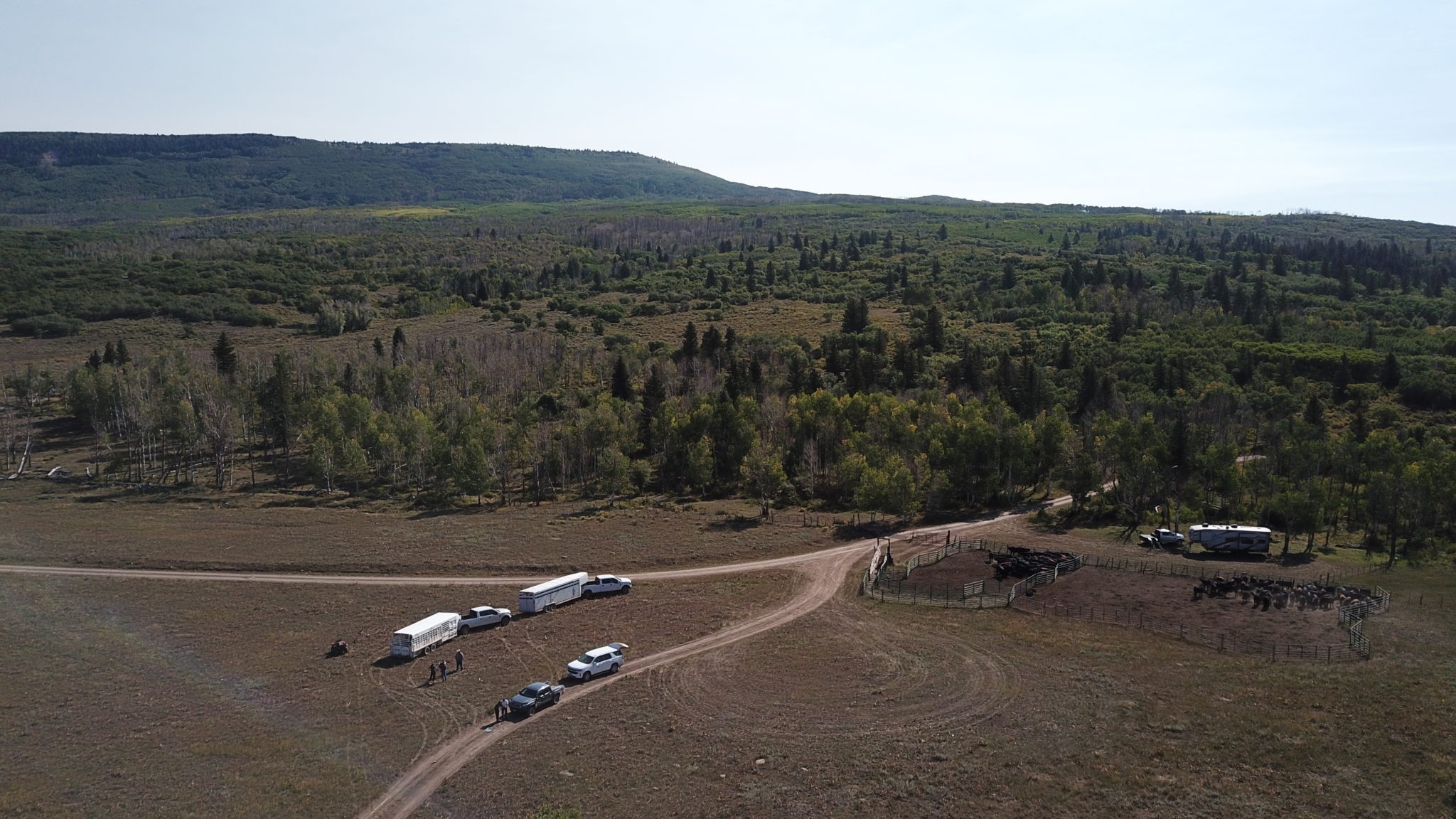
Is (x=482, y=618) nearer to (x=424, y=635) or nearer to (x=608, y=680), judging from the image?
(x=424, y=635)

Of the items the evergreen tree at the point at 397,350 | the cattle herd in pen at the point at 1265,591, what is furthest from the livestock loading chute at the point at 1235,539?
the evergreen tree at the point at 397,350

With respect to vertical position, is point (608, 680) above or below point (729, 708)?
below

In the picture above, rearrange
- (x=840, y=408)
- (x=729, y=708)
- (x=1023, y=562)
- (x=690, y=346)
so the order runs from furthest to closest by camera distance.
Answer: (x=690, y=346) → (x=840, y=408) → (x=1023, y=562) → (x=729, y=708)

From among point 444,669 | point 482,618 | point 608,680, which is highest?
point 444,669

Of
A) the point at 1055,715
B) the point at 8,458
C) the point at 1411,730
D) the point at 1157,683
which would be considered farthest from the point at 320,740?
the point at 8,458

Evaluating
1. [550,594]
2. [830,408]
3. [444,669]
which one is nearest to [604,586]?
[550,594]

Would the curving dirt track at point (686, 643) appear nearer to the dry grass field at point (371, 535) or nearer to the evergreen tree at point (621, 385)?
the dry grass field at point (371, 535)
